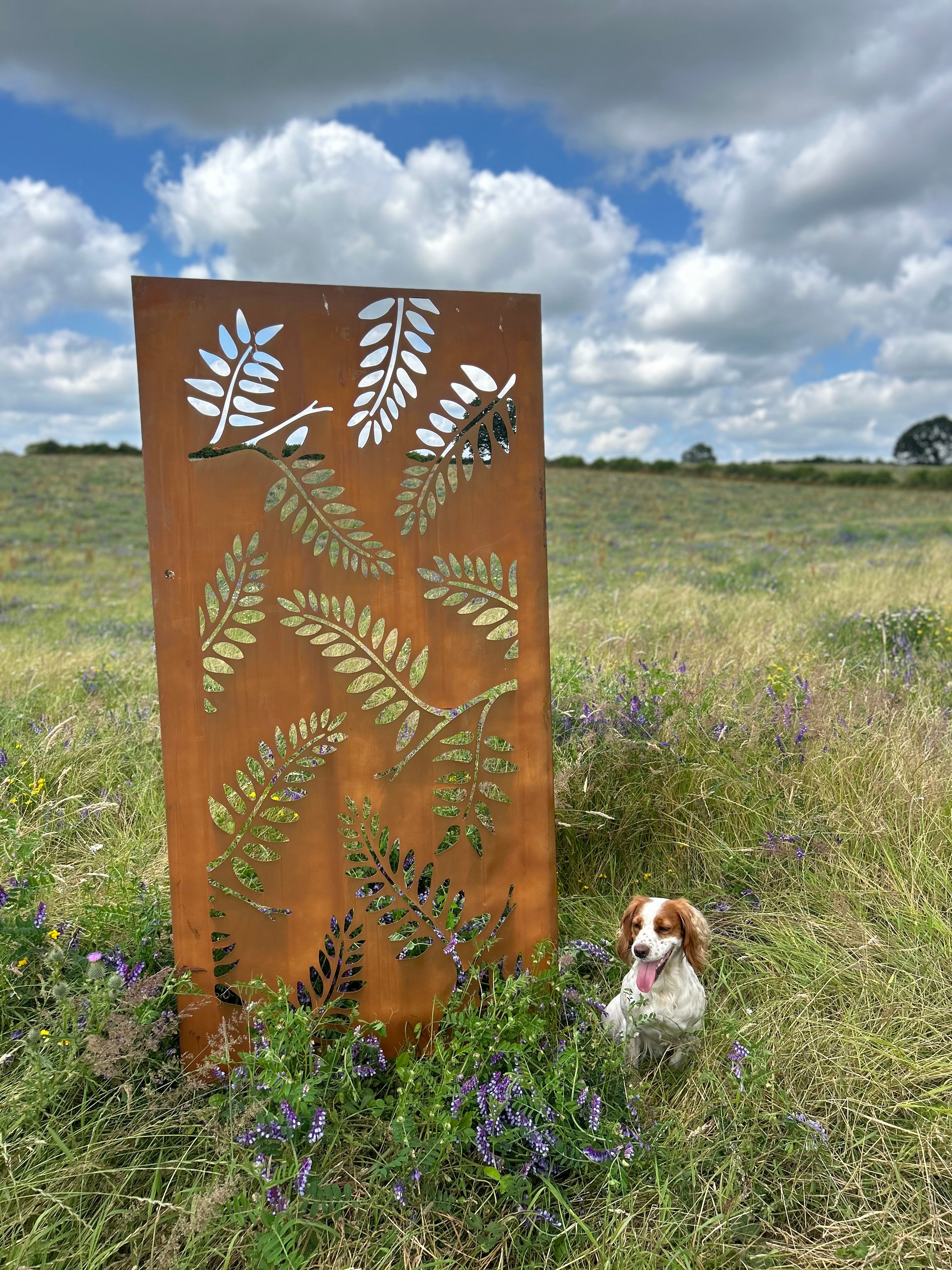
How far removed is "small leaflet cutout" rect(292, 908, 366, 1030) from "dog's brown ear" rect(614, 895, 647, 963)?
824 mm

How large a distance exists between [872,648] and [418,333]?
496 cm

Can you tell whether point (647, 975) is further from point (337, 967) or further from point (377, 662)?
point (377, 662)

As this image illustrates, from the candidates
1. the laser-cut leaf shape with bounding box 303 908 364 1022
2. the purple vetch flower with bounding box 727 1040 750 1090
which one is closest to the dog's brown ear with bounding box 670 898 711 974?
the purple vetch flower with bounding box 727 1040 750 1090

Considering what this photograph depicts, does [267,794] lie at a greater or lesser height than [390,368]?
lesser

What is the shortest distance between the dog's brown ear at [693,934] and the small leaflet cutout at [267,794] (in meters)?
1.16

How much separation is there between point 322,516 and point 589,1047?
5.92ft

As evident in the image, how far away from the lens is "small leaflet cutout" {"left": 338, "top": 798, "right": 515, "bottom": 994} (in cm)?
238

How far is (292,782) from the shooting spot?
234 centimetres

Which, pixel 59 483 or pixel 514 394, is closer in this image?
pixel 514 394

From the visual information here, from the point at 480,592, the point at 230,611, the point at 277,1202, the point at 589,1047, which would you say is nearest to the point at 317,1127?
the point at 277,1202

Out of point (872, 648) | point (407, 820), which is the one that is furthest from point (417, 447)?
point (872, 648)

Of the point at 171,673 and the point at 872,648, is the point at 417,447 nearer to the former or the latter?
the point at 171,673

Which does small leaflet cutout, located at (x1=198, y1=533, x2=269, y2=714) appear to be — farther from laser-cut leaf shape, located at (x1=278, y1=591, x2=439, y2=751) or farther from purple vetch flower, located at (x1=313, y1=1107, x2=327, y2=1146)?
purple vetch flower, located at (x1=313, y1=1107, x2=327, y2=1146)

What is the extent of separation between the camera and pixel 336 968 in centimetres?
240
